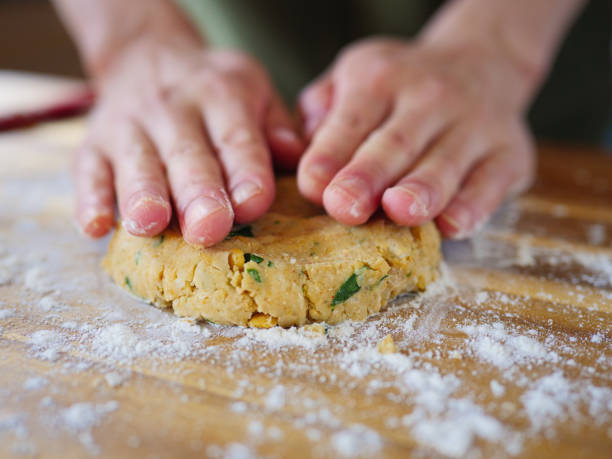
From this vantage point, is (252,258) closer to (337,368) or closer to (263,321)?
(263,321)

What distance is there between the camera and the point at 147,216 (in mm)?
972

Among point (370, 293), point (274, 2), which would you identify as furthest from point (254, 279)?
point (274, 2)

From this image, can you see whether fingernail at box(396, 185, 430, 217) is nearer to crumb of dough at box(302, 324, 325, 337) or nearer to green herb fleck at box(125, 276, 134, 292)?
crumb of dough at box(302, 324, 325, 337)

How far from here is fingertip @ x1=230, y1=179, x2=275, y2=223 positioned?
1003 millimetres

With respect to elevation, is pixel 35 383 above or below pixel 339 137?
below

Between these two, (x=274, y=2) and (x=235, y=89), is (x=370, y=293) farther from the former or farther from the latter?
(x=274, y=2)

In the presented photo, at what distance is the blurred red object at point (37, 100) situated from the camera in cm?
216

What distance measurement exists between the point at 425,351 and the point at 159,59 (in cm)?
117

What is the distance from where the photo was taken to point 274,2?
2098 mm

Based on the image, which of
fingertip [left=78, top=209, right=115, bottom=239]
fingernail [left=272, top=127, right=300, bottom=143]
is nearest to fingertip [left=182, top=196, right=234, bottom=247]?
fingertip [left=78, top=209, right=115, bottom=239]

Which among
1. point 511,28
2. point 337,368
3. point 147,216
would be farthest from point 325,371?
point 511,28

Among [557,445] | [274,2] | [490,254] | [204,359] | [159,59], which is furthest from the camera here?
[274,2]

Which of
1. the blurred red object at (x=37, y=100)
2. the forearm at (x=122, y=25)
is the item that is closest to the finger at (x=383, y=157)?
the forearm at (x=122, y=25)

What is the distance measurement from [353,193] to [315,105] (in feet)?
1.81
